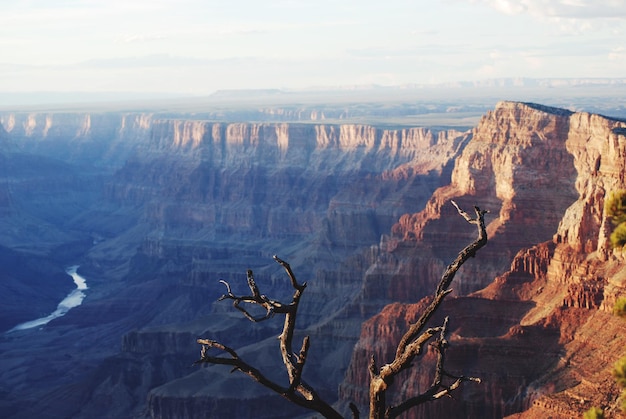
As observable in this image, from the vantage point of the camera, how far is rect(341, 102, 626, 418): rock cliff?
174 feet

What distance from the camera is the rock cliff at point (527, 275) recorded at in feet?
174

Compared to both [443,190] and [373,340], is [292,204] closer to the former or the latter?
[443,190]

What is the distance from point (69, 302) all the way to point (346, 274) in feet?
193

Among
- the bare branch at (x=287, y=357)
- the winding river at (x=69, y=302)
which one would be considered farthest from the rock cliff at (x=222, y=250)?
the bare branch at (x=287, y=357)

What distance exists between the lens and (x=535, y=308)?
61031 millimetres

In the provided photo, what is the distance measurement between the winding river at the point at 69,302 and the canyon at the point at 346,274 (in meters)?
1.43

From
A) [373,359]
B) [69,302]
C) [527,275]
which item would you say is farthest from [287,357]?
[69,302]

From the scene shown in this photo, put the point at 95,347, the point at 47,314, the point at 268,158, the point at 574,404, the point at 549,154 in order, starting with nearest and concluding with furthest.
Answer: the point at 574,404, the point at 549,154, the point at 95,347, the point at 47,314, the point at 268,158

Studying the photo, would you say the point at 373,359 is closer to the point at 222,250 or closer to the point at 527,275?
the point at 527,275

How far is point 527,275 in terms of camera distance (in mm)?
64000

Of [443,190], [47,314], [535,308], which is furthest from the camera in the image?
[47,314]

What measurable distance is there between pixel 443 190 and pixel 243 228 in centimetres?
7719

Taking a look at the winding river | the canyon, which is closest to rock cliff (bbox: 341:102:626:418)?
the canyon

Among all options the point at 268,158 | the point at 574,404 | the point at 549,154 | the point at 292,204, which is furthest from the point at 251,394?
the point at 268,158
